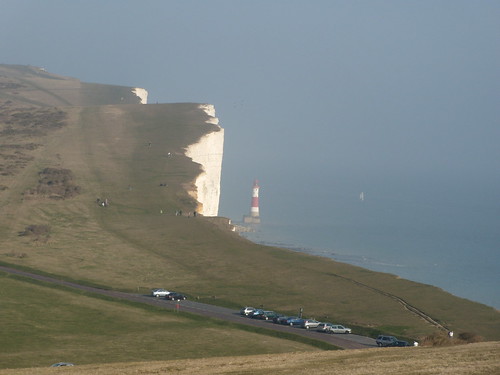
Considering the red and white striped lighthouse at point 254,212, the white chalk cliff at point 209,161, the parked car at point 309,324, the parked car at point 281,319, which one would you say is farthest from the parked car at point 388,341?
the red and white striped lighthouse at point 254,212

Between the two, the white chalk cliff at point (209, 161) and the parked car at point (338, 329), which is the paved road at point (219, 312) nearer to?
the parked car at point (338, 329)

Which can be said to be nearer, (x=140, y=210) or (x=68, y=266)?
(x=68, y=266)

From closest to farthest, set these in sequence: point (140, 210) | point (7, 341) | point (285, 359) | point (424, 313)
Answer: point (285, 359)
point (7, 341)
point (424, 313)
point (140, 210)

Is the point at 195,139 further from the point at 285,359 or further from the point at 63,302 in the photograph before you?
the point at 285,359

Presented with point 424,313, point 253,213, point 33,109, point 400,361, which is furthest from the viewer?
point 253,213

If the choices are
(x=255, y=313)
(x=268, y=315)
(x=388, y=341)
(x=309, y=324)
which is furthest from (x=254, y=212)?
(x=388, y=341)

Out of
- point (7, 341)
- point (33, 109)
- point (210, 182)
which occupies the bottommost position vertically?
point (7, 341)

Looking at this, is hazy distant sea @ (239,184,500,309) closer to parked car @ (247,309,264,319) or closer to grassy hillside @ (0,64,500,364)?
grassy hillside @ (0,64,500,364)

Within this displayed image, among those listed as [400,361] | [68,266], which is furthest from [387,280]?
[400,361]
